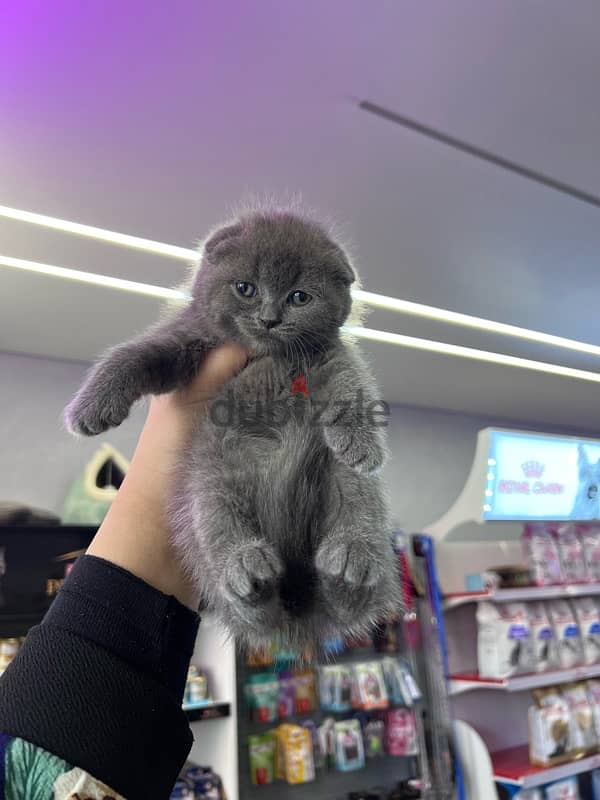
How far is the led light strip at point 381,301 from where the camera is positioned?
8.52ft

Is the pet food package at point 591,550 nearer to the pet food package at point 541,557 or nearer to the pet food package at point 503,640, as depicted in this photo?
the pet food package at point 541,557

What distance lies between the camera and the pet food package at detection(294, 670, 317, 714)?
352cm

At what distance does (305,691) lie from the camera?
3561mm

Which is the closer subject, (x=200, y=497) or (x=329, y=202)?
(x=200, y=497)

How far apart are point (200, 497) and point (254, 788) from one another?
325cm

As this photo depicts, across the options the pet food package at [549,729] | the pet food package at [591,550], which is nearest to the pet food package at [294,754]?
the pet food package at [549,729]

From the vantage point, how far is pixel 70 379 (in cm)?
404

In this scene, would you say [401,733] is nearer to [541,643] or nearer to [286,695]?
[286,695]

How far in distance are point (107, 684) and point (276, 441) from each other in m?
0.43

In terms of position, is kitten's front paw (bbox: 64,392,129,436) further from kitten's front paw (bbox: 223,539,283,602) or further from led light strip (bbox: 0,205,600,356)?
led light strip (bbox: 0,205,600,356)

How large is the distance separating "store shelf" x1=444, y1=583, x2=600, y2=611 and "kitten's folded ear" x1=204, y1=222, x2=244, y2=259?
115 inches

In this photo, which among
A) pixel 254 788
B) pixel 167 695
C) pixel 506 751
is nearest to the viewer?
pixel 167 695

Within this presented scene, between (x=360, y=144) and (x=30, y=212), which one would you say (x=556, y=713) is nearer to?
(x=360, y=144)

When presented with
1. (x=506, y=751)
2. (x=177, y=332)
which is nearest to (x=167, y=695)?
(x=177, y=332)
